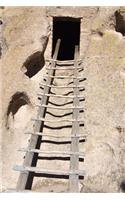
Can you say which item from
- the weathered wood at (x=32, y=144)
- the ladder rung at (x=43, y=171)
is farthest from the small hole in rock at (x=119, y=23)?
the ladder rung at (x=43, y=171)

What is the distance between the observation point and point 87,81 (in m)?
6.57

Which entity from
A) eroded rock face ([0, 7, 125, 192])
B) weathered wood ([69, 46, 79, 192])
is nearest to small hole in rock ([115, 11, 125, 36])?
eroded rock face ([0, 7, 125, 192])

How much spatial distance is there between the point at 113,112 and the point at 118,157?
Answer: 2.21 feet

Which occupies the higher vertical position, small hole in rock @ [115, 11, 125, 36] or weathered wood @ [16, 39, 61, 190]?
small hole in rock @ [115, 11, 125, 36]

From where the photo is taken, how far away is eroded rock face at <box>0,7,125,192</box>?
5457 millimetres

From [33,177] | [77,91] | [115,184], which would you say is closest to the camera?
[115,184]

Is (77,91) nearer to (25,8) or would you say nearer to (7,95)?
(7,95)

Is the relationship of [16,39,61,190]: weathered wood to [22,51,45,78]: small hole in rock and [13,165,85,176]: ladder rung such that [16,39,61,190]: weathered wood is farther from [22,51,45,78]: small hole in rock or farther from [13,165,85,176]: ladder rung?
[22,51,45,78]: small hole in rock

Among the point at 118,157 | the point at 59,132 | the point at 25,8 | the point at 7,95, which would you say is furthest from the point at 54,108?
the point at 25,8

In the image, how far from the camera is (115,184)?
16.9 ft

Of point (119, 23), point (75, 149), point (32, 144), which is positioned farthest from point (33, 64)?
point (75, 149)

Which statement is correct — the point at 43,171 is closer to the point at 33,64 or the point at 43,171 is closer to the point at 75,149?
the point at 75,149

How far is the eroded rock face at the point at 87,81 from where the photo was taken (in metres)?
5.46

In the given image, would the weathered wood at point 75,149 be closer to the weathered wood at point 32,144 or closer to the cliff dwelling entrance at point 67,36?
the weathered wood at point 32,144
